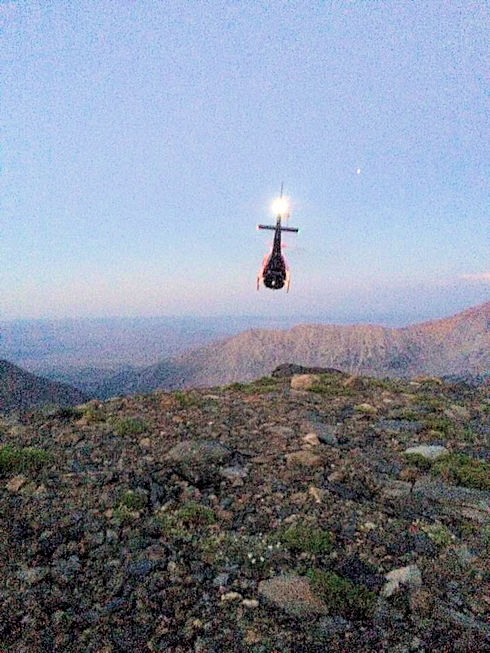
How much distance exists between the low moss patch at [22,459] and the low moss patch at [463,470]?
8.47 metres

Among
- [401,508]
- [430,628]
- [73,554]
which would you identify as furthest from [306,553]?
[73,554]

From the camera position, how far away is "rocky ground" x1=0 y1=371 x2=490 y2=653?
512 cm

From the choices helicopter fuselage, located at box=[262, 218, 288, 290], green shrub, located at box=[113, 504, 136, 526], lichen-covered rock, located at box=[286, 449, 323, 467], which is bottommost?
green shrub, located at box=[113, 504, 136, 526]

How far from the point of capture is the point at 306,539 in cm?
676

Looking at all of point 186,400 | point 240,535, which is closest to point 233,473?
point 240,535

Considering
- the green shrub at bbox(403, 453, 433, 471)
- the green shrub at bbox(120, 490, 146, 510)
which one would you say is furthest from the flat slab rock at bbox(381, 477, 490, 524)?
Answer: the green shrub at bbox(120, 490, 146, 510)

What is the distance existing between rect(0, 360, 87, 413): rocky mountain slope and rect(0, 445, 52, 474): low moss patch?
44739 millimetres

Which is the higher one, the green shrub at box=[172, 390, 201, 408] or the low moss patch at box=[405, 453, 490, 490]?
the green shrub at box=[172, 390, 201, 408]

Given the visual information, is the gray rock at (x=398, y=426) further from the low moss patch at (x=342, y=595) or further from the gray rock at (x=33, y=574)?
the gray rock at (x=33, y=574)

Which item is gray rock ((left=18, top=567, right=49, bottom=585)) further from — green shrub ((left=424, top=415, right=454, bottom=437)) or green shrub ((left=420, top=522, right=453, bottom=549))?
green shrub ((left=424, top=415, right=454, bottom=437))

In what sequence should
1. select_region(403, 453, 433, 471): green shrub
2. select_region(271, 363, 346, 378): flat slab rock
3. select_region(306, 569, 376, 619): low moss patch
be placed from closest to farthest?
select_region(306, 569, 376, 619): low moss patch
select_region(403, 453, 433, 471): green shrub
select_region(271, 363, 346, 378): flat slab rock

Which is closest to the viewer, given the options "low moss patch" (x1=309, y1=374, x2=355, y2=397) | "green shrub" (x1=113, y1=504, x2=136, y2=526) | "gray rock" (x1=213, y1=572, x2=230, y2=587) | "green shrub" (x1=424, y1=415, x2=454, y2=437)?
"gray rock" (x1=213, y1=572, x2=230, y2=587)

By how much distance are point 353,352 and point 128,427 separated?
522 feet

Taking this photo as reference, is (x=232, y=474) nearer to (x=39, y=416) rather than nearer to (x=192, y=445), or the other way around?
(x=192, y=445)
